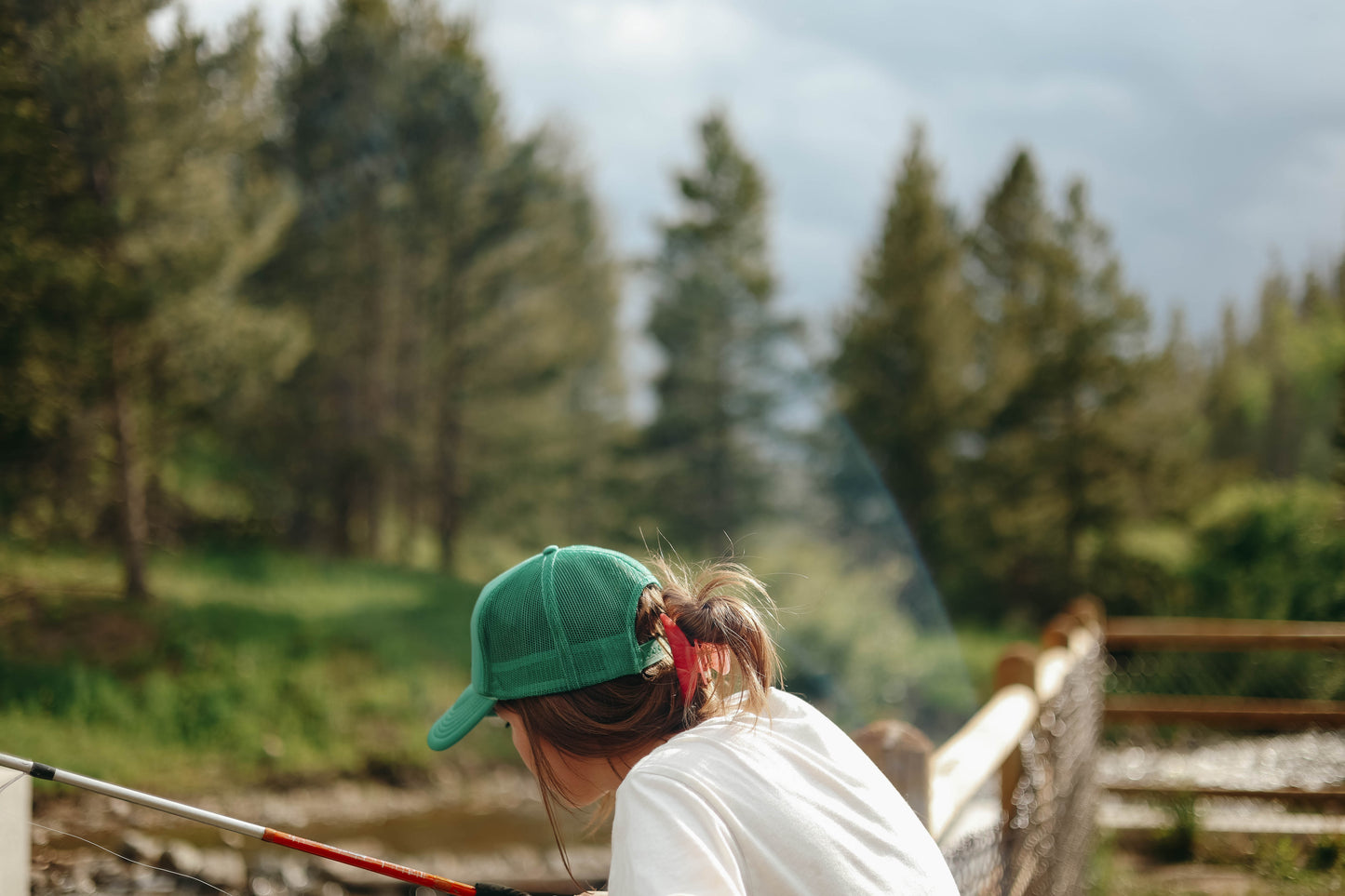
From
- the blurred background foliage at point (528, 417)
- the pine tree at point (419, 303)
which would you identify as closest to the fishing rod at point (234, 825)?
the blurred background foliage at point (528, 417)

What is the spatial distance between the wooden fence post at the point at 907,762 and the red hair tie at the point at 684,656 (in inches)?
19.5

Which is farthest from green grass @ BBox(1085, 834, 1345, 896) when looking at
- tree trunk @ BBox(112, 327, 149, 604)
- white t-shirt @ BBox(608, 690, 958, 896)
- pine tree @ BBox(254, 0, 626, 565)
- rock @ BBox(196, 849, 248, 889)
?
pine tree @ BBox(254, 0, 626, 565)

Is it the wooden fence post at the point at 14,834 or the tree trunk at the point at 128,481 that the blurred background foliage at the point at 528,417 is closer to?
the tree trunk at the point at 128,481

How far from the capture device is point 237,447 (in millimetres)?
A: 12742

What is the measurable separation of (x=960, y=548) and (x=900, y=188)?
21.2 ft

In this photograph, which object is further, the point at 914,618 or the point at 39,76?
the point at 914,618

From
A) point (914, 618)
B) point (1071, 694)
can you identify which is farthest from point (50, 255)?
point (914, 618)

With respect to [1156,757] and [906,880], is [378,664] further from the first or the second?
[906,880]

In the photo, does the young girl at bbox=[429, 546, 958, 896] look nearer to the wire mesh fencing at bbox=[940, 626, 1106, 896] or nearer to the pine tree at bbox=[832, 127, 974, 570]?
the wire mesh fencing at bbox=[940, 626, 1106, 896]

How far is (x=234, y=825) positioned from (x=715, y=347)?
16.6 meters

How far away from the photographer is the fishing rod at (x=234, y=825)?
1194 mm

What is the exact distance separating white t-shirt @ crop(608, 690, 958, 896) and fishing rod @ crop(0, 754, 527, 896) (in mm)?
490

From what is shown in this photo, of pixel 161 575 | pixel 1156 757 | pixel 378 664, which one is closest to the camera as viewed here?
pixel 1156 757

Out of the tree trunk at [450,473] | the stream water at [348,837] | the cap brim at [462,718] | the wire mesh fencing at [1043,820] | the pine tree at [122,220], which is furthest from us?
the tree trunk at [450,473]
